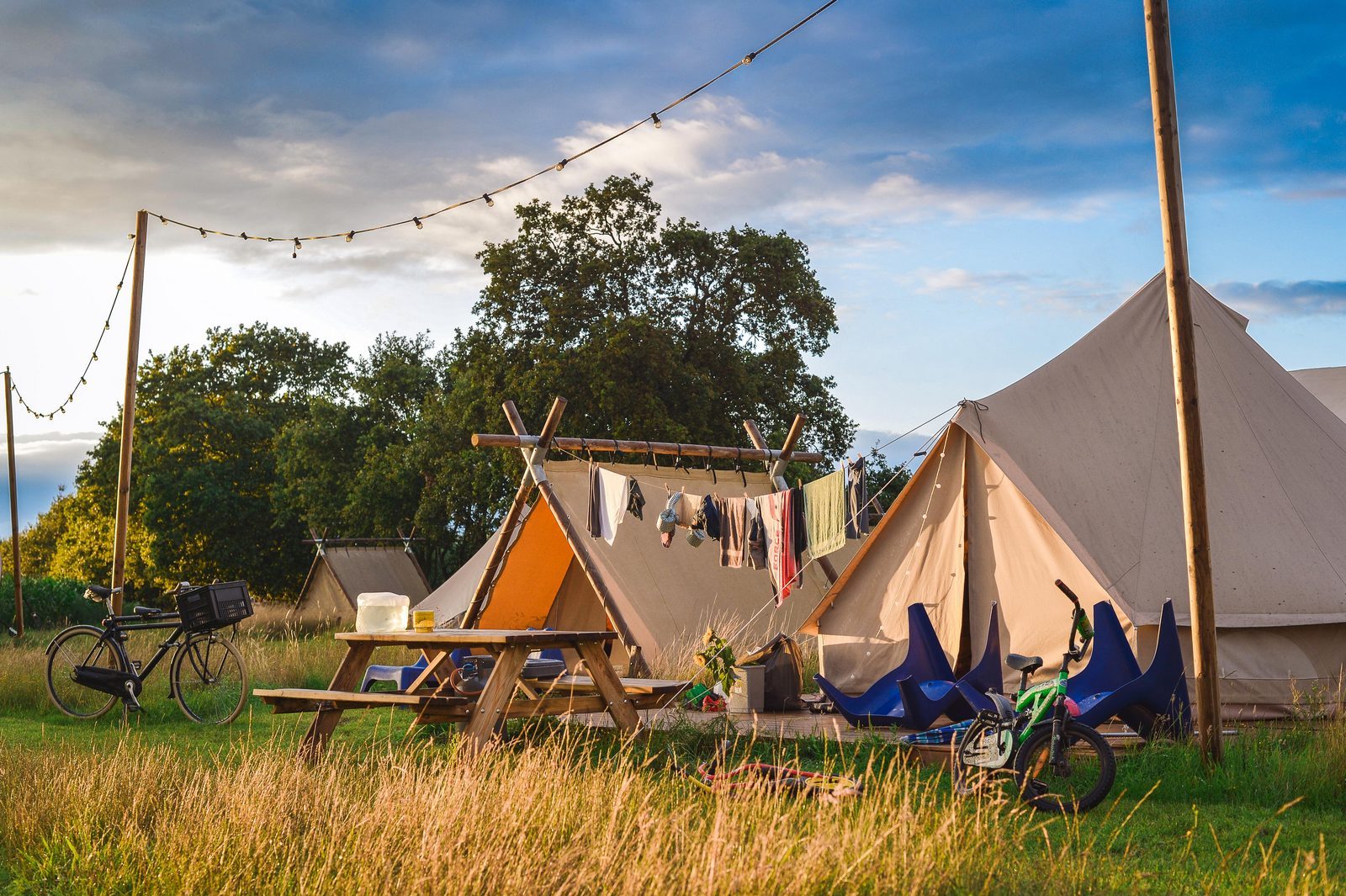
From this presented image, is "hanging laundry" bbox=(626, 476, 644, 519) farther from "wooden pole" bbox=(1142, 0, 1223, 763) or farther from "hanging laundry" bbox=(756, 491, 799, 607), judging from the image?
"wooden pole" bbox=(1142, 0, 1223, 763)

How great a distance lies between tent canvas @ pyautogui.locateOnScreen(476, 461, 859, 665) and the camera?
33.3 feet

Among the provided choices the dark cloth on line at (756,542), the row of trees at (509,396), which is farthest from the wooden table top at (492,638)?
the row of trees at (509,396)

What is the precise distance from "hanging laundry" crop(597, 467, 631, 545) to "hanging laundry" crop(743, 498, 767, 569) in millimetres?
1335

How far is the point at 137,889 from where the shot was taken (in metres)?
3.70

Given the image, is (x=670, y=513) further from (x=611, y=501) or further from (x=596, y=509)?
(x=596, y=509)

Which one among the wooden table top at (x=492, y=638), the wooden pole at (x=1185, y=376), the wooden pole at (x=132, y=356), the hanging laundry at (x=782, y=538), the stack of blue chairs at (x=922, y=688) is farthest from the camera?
the wooden pole at (x=132, y=356)

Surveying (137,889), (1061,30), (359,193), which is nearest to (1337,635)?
(1061,30)

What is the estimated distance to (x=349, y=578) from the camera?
19875mm

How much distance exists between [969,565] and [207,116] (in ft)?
23.9

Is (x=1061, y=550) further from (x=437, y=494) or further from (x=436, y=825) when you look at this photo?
(x=437, y=494)

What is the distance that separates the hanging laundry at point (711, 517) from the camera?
30.1 feet

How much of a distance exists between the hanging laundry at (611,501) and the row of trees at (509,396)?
306 inches

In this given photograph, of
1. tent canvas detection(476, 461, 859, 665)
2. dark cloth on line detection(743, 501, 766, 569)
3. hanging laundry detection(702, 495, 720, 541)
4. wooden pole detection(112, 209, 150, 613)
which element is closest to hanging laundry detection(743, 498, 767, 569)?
dark cloth on line detection(743, 501, 766, 569)

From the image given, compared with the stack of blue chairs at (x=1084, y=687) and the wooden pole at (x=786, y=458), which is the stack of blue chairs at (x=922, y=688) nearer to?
the stack of blue chairs at (x=1084, y=687)
